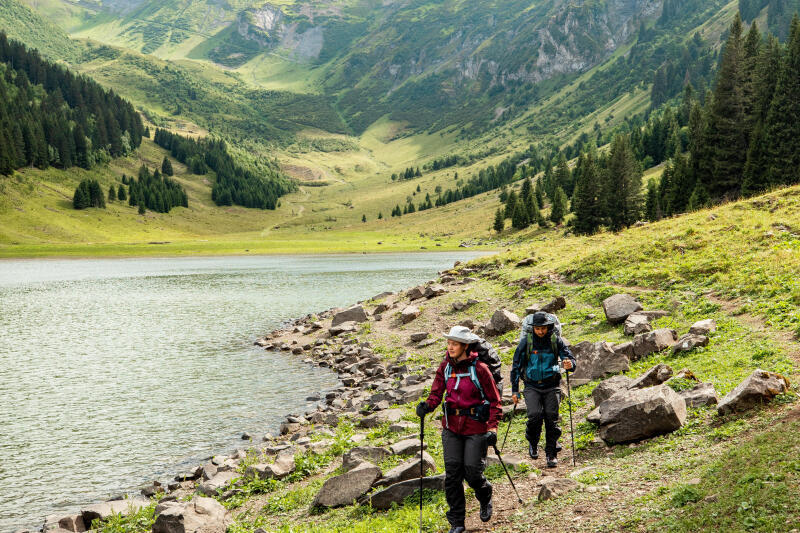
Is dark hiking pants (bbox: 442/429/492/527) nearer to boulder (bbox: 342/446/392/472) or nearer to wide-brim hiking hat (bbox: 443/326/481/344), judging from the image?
wide-brim hiking hat (bbox: 443/326/481/344)

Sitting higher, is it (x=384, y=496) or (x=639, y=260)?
(x=639, y=260)

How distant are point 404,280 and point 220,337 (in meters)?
35.8

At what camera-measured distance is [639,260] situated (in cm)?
3095

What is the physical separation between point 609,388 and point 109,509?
14560 mm

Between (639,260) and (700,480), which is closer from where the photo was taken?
(700,480)

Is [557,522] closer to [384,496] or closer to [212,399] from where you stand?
[384,496]

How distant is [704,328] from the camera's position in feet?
60.2

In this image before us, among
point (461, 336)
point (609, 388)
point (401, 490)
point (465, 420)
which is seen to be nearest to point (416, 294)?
point (609, 388)

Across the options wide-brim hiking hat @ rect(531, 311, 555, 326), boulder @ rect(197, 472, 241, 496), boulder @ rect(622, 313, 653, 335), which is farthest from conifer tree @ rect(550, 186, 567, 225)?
boulder @ rect(197, 472, 241, 496)

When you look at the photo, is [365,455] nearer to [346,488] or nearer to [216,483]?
[346,488]

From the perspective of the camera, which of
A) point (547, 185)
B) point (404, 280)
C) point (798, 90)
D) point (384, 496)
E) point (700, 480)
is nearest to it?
point (700, 480)

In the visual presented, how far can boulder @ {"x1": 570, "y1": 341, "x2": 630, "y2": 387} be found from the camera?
18.0m

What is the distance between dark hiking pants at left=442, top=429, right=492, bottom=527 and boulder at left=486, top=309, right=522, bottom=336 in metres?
18.1

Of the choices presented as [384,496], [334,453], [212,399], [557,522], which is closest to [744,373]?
[557,522]
